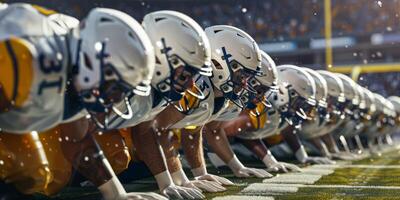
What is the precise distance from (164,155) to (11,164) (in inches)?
32.3

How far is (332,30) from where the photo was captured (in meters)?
14.4

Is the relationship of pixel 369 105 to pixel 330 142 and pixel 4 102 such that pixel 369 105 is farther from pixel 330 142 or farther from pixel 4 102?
pixel 4 102

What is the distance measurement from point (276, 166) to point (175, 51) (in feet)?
6.36

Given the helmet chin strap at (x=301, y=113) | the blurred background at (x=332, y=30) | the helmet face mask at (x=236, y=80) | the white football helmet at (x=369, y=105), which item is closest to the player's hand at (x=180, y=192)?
the helmet face mask at (x=236, y=80)

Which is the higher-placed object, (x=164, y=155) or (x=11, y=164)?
(x=11, y=164)

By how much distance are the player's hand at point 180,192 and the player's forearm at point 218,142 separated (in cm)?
118

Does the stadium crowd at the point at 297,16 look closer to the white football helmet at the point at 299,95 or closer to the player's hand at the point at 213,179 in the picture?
the white football helmet at the point at 299,95

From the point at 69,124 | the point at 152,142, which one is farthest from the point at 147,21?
the point at 69,124

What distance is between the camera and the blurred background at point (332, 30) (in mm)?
13227

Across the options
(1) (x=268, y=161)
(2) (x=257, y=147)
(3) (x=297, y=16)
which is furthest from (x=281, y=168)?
(3) (x=297, y=16)

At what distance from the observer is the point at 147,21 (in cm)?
295

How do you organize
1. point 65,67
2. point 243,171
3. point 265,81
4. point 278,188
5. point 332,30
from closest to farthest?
1. point 65,67
2. point 278,188
3. point 265,81
4. point 243,171
5. point 332,30

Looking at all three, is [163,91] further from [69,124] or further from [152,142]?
[69,124]

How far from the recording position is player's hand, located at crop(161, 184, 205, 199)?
2846 millimetres
